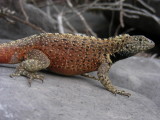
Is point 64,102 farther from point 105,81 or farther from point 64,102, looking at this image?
point 105,81

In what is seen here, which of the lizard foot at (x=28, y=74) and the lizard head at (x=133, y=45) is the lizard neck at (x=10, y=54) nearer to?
the lizard foot at (x=28, y=74)

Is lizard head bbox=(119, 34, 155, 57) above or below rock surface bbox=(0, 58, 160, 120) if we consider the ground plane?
above

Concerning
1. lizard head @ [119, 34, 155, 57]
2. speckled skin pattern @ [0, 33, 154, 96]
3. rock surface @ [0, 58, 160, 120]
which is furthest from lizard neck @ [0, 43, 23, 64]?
lizard head @ [119, 34, 155, 57]

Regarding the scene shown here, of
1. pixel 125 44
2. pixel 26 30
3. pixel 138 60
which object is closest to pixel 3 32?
pixel 26 30

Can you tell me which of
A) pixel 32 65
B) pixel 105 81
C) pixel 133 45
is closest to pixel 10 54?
pixel 32 65

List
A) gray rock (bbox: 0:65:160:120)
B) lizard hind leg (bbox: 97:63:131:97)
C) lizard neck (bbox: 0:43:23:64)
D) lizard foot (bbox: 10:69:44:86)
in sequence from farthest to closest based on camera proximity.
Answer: lizard hind leg (bbox: 97:63:131:97)
lizard neck (bbox: 0:43:23:64)
lizard foot (bbox: 10:69:44:86)
gray rock (bbox: 0:65:160:120)

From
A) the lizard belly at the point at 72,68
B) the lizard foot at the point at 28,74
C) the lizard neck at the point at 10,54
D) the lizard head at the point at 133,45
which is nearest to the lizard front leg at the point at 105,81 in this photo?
the lizard belly at the point at 72,68

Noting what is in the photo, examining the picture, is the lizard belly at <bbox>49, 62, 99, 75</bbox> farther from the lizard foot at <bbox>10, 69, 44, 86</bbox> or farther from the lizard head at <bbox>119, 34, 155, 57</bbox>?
the lizard head at <bbox>119, 34, 155, 57</bbox>
